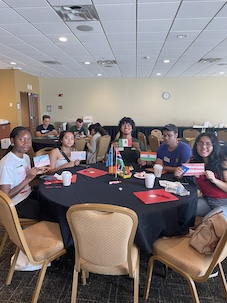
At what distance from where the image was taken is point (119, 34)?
3.93 meters

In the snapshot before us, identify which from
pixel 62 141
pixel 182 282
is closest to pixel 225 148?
pixel 182 282

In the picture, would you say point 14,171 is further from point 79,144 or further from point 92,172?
point 79,144

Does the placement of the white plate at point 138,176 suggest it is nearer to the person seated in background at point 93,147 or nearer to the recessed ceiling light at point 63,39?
the person seated in background at point 93,147

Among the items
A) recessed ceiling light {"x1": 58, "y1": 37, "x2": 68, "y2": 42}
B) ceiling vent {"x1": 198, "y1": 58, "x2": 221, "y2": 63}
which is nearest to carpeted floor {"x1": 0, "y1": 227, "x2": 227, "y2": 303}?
recessed ceiling light {"x1": 58, "y1": 37, "x2": 68, "y2": 42}

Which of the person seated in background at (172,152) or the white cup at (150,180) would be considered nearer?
the white cup at (150,180)

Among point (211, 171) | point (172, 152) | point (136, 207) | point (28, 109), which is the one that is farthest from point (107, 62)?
point (136, 207)

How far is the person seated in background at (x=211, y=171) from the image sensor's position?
2096mm

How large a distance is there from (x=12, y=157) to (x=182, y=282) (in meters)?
1.92

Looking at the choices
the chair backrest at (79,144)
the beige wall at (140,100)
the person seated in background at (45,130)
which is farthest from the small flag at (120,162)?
the beige wall at (140,100)

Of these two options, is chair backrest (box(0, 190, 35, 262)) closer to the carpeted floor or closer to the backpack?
the carpeted floor

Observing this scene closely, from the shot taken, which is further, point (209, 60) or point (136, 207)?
point (209, 60)

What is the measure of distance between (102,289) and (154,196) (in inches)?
35.2

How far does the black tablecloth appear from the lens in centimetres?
162

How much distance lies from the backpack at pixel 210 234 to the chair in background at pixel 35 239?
100cm
